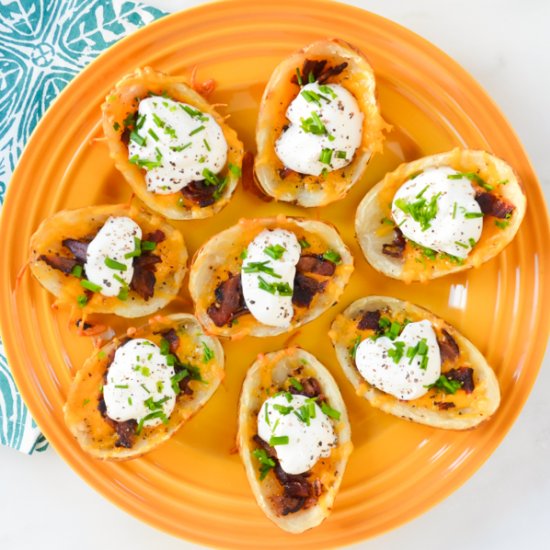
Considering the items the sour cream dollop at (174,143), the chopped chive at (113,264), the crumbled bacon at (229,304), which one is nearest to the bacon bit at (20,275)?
the chopped chive at (113,264)

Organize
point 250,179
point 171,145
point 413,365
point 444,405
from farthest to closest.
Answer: point 250,179 < point 444,405 < point 413,365 < point 171,145

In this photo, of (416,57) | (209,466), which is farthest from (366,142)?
(209,466)

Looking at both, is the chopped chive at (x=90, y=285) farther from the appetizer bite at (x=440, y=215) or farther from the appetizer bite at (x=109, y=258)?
the appetizer bite at (x=440, y=215)

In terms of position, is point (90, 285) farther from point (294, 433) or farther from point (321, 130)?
point (321, 130)

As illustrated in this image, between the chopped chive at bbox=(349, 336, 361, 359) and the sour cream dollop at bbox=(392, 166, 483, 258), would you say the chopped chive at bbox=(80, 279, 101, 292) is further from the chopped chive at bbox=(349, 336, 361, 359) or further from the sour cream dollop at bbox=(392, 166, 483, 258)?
the sour cream dollop at bbox=(392, 166, 483, 258)

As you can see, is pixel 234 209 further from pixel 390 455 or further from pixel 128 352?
pixel 390 455

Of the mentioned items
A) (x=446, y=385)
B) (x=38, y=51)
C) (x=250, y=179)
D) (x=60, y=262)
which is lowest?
(x=446, y=385)

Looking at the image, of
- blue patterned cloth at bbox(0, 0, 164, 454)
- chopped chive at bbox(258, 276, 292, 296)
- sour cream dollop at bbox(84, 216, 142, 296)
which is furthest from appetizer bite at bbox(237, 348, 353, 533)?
blue patterned cloth at bbox(0, 0, 164, 454)

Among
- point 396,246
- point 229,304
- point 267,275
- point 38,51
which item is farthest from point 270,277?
point 38,51
